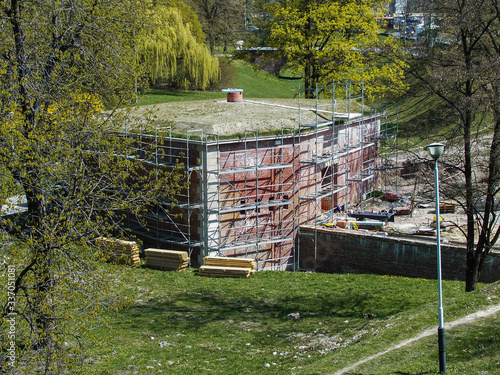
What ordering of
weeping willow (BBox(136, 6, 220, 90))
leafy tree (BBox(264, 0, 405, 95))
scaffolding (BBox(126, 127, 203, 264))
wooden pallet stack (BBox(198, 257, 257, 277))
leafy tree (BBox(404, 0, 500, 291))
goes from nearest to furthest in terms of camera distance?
leafy tree (BBox(404, 0, 500, 291))
wooden pallet stack (BBox(198, 257, 257, 277))
scaffolding (BBox(126, 127, 203, 264))
leafy tree (BBox(264, 0, 405, 95))
weeping willow (BBox(136, 6, 220, 90))

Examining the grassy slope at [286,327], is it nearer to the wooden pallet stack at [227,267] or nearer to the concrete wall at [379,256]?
the wooden pallet stack at [227,267]

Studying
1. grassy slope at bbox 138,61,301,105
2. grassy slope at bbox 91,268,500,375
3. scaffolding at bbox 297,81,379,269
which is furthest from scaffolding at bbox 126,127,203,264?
grassy slope at bbox 138,61,301,105

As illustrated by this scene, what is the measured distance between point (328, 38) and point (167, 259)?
63.4ft

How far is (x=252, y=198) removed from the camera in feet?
77.8

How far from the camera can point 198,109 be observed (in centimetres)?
2788

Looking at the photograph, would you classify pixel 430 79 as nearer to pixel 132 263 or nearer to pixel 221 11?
pixel 132 263

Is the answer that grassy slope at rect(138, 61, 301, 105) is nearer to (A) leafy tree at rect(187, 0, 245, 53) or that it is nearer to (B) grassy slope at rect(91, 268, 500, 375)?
(A) leafy tree at rect(187, 0, 245, 53)

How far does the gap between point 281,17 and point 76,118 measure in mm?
24890

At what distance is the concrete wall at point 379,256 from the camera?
70.9ft

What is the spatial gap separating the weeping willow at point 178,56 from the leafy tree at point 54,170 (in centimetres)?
2746

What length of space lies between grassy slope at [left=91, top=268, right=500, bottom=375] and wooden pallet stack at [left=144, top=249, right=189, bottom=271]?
0.72 m

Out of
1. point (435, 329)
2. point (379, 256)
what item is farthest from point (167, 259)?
point (435, 329)

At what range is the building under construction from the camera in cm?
2264

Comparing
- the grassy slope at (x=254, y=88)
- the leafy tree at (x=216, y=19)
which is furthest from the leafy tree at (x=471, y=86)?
the leafy tree at (x=216, y=19)
